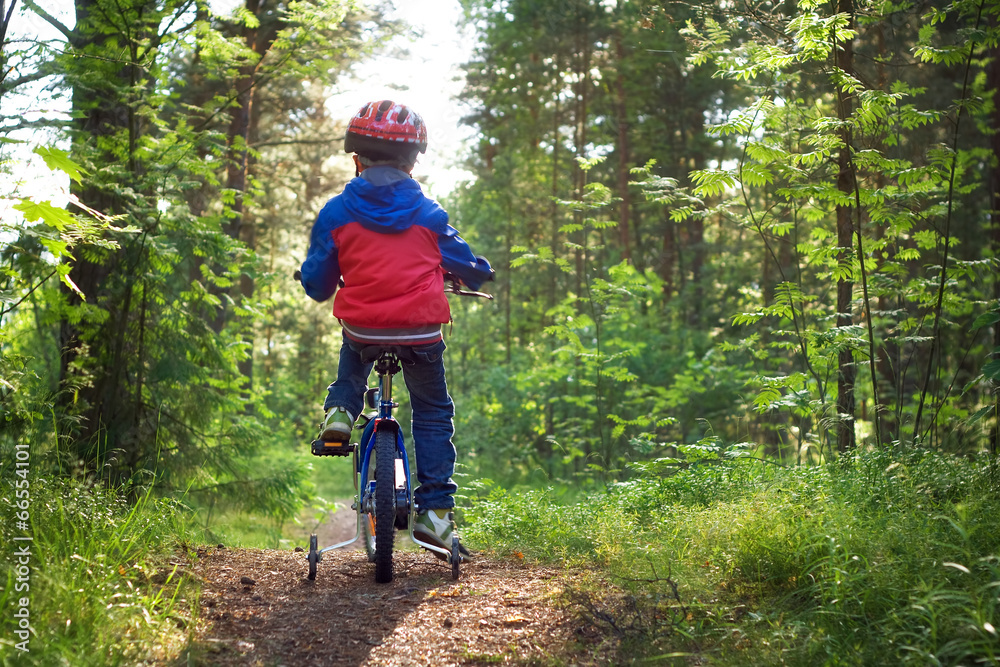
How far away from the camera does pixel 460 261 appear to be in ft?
12.9

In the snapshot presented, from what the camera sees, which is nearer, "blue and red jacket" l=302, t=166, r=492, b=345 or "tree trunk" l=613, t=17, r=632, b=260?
"blue and red jacket" l=302, t=166, r=492, b=345

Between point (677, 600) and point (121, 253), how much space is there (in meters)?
4.72

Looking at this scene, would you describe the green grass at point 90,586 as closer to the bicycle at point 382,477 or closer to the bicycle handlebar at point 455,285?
the bicycle at point 382,477

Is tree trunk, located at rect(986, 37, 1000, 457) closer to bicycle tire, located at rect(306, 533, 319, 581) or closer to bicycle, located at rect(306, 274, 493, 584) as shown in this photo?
bicycle, located at rect(306, 274, 493, 584)

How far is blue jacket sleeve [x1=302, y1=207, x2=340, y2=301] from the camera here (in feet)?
12.4

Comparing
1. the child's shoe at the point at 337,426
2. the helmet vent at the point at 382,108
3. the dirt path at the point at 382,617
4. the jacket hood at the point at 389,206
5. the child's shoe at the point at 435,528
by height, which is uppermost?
the helmet vent at the point at 382,108

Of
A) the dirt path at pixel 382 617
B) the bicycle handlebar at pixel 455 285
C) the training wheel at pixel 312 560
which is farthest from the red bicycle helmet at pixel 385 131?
the dirt path at pixel 382 617

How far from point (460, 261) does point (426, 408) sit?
2.78 feet

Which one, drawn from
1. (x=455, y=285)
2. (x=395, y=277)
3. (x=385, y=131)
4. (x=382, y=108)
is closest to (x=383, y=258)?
(x=395, y=277)

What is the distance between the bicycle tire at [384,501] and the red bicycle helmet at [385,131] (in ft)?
4.97

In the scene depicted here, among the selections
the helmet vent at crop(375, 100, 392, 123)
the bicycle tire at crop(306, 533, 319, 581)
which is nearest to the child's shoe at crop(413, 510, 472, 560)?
the bicycle tire at crop(306, 533, 319, 581)

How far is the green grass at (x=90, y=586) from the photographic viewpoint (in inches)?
86.4

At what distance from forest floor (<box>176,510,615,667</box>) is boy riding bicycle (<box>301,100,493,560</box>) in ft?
1.44

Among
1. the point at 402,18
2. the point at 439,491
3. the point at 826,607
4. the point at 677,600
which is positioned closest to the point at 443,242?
the point at 439,491
